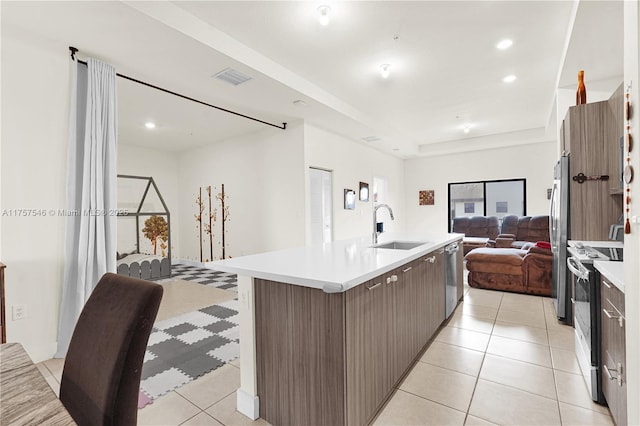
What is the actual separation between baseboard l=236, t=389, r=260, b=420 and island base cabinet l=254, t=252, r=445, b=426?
0.11 ft

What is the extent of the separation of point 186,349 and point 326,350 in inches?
68.8

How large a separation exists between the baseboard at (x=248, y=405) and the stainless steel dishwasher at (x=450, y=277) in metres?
2.06

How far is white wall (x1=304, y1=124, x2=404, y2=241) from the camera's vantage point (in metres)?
5.27

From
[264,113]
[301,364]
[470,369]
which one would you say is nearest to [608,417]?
[470,369]

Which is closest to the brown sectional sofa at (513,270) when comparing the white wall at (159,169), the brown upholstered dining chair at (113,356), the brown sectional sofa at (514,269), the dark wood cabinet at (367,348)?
the brown sectional sofa at (514,269)

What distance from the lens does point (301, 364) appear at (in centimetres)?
151

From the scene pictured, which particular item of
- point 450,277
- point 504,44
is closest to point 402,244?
point 450,277

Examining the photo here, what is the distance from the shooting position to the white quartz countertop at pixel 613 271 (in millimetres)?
1373

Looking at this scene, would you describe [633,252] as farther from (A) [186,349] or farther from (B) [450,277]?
(A) [186,349]

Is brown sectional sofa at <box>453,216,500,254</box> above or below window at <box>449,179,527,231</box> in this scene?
below

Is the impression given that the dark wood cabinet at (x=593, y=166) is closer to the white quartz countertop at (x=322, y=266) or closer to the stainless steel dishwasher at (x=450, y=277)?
the stainless steel dishwasher at (x=450, y=277)

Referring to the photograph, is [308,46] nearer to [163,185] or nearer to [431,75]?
[431,75]

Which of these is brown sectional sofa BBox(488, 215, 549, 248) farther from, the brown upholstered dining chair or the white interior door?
the brown upholstered dining chair

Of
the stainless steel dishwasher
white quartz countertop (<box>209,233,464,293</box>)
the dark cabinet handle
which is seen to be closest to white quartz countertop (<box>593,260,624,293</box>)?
white quartz countertop (<box>209,233,464,293</box>)
